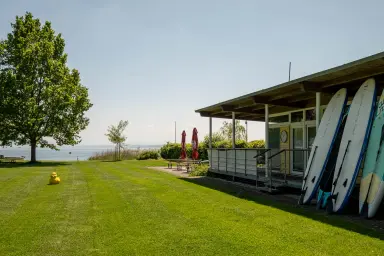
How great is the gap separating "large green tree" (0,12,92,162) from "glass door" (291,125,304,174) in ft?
60.0

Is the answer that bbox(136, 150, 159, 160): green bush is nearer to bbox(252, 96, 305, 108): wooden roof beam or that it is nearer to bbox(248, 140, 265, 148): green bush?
bbox(248, 140, 265, 148): green bush

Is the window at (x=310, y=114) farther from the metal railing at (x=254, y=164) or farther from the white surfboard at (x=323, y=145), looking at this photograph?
the white surfboard at (x=323, y=145)

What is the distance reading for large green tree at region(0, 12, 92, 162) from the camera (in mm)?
24297

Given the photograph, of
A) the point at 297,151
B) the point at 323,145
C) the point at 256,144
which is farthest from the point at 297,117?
the point at 256,144

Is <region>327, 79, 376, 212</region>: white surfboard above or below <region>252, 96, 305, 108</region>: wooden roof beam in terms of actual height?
below

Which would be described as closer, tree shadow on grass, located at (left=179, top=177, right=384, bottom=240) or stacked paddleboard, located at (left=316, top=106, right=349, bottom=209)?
tree shadow on grass, located at (left=179, top=177, right=384, bottom=240)

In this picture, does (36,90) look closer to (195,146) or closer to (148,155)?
(148,155)

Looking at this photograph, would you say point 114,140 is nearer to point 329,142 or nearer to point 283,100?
point 283,100

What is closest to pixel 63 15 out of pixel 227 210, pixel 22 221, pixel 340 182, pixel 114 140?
pixel 22 221

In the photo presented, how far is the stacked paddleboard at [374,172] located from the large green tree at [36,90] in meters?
22.6

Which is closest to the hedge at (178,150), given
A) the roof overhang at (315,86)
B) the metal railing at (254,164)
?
the metal railing at (254,164)

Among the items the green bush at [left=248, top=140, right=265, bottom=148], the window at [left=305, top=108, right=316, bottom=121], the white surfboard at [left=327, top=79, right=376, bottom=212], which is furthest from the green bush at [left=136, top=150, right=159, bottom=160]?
the white surfboard at [left=327, top=79, right=376, bottom=212]

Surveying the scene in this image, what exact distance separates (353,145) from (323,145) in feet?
3.28

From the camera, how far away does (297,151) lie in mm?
12422
